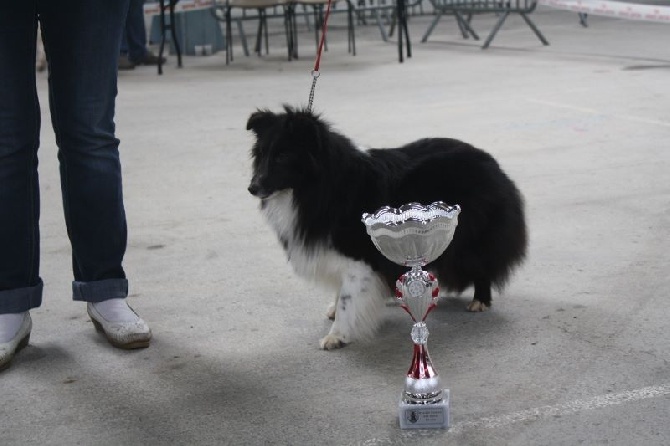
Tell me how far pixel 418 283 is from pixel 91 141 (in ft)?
3.80

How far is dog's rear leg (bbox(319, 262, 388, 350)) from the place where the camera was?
3141mm

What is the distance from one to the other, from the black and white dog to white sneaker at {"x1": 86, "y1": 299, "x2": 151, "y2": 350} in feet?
1.73

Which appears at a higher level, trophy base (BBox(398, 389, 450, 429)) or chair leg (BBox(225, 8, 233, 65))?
chair leg (BBox(225, 8, 233, 65))

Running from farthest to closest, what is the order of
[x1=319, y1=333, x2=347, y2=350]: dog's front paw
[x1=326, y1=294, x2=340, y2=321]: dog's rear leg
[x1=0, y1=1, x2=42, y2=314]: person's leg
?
[x1=326, y1=294, x2=340, y2=321]: dog's rear leg → [x1=319, y1=333, x2=347, y2=350]: dog's front paw → [x1=0, y1=1, x2=42, y2=314]: person's leg

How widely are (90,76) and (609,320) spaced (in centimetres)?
178

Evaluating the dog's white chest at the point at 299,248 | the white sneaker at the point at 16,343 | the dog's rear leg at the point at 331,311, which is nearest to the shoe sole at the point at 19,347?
the white sneaker at the point at 16,343

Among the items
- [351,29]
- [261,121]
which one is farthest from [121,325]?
[351,29]

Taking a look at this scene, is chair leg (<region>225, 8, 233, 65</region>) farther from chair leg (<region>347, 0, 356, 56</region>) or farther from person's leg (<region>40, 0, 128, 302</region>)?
person's leg (<region>40, 0, 128, 302</region>)

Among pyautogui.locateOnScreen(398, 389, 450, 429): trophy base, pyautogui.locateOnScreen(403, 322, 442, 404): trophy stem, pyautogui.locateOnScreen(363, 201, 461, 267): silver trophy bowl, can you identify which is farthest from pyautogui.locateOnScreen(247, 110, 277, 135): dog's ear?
pyautogui.locateOnScreen(398, 389, 450, 429): trophy base

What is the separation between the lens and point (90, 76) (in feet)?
9.73

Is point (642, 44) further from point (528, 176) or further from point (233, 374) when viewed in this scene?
point (233, 374)

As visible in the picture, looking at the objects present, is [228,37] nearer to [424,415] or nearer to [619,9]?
[619,9]

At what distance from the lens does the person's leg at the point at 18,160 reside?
2906 mm

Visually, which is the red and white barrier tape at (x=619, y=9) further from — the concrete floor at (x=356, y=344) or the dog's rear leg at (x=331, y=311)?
the dog's rear leg at (x=331, y=311)
